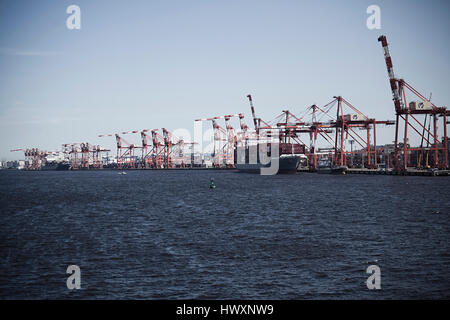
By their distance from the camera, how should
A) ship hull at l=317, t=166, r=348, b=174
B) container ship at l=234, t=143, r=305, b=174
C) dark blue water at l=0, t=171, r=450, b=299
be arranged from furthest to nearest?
container ship at l=234, t=143, r=305, b=174
ship hull at l=317, t=166, r=348, b=174
dark blue water at l=0, t=171, r=450, b=299

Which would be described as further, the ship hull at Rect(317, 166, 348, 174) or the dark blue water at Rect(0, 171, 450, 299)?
the ship hull at Rect(317, 166, 348, 174)

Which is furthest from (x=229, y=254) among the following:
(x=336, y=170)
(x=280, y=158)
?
(x=280, y=158)

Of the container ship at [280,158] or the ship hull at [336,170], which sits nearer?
the ship hull at [336,170]

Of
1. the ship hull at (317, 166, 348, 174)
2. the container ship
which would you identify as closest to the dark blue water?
the ship hull at (317, 166, 348, 174)

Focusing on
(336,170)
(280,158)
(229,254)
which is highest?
(280,158)

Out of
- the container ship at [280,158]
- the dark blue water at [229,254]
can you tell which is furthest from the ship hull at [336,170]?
the dark blue water at [229,254]

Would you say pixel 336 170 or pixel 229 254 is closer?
pixel 229 254

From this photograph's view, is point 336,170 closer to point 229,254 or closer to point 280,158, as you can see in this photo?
point 280,158

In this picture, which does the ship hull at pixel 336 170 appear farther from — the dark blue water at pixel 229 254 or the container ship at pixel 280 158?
the dark blue water at pixel 229 254

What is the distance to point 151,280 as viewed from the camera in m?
17.3

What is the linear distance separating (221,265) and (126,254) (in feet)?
17.6

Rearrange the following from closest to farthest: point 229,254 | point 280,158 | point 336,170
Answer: point 229,254
point 336,170
point 280,158

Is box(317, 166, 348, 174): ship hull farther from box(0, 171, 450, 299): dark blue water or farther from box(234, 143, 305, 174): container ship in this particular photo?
box(0, 171, 450, 299): dark blue water
